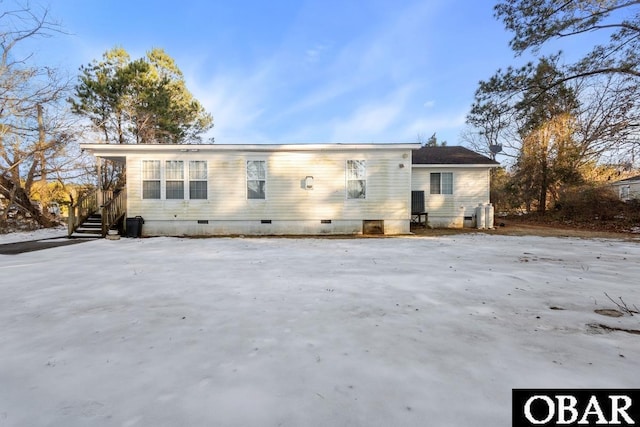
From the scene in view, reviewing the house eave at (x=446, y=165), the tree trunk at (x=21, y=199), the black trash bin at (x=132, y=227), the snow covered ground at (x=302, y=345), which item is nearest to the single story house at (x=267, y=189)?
the black trash bin at (x=132, y=227)

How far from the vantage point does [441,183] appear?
12.7 m

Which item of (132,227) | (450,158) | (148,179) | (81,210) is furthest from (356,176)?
(81,210)

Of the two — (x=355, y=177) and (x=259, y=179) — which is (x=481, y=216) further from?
(x=259, y=179)

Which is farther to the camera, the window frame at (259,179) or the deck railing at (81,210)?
the window frame at (259,179)

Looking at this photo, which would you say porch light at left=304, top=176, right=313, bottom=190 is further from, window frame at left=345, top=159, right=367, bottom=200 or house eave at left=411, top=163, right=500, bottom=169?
house eave at left=411, top=163, right=500, bottom=169

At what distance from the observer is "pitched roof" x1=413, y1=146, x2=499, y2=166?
41.2 feet

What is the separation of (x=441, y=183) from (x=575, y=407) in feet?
40.0

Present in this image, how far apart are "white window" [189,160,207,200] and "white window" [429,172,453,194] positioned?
9801mm

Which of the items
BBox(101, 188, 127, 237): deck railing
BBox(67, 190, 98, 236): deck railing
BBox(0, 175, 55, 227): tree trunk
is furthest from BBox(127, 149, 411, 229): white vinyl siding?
BBox(0, 175, 55, 227): tree trunk

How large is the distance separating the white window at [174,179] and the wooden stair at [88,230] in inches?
101

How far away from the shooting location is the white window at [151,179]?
390 inches

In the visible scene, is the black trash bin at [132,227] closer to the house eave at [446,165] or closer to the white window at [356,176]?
the white window at [356,176]

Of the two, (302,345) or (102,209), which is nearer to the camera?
(302,345)

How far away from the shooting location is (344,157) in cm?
1020
